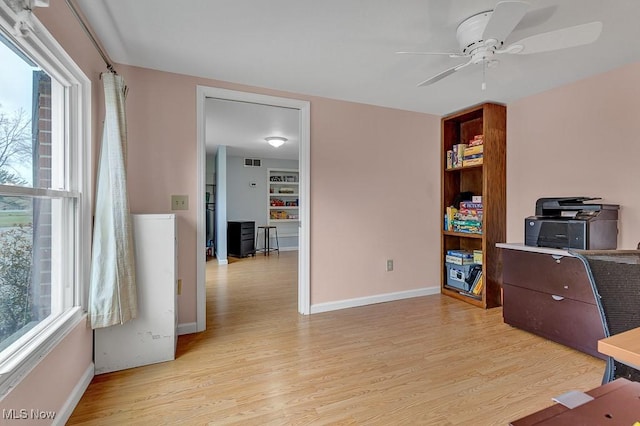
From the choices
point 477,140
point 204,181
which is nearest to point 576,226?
point 477,140

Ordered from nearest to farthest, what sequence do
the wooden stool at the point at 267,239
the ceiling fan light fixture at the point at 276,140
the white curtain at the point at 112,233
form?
the white curtain at the point at 112,233, the ceiling fan light fixture at the point at 276,140, the wooden stool at the point at 267,239

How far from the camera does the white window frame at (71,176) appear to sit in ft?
4.31

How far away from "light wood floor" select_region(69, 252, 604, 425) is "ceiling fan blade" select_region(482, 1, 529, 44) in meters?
1.96

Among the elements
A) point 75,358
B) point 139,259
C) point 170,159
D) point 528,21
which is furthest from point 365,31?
point 75,358

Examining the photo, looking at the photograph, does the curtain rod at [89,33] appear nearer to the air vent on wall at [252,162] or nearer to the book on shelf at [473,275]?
the book on shelf at [473,275]

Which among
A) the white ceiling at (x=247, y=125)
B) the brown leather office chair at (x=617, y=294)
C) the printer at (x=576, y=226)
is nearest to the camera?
the brown leather office chair at (x=617, y=294)

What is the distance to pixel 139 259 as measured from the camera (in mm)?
2090

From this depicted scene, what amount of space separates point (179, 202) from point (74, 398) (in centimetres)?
145

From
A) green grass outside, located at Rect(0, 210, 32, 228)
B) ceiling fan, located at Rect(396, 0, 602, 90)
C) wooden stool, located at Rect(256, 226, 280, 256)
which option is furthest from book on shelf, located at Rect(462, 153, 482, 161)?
wooden stool, located at Rect(256, 226, 280, 256)

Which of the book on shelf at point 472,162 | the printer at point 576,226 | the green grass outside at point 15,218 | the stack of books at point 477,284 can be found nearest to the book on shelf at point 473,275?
the stack of books at point 477,284

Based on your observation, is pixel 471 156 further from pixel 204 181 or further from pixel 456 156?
pixel 204 181

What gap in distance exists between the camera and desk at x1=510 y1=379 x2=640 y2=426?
0.60 meters

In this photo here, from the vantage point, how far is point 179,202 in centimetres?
259

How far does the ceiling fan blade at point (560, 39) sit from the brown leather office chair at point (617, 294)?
1.16 metres
